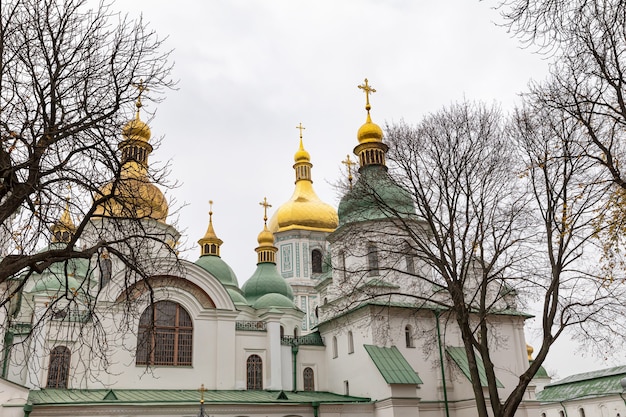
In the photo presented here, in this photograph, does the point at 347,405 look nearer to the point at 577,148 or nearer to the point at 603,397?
the point at 577,148

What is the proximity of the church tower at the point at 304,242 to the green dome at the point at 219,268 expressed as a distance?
726 cm

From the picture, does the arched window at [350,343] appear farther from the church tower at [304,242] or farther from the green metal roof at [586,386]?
the green metal roof at [586,386]

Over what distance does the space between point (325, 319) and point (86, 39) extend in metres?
21.2

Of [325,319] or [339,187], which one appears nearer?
[339,187]

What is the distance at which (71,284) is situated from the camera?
82.1 feet

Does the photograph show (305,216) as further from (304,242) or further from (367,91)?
(367,91)

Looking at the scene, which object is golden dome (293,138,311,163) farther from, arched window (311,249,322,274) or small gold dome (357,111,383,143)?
small gold dome (357,111,383,143)

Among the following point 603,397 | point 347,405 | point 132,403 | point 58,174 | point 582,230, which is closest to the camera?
point 58,174

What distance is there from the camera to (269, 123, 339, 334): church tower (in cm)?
3972

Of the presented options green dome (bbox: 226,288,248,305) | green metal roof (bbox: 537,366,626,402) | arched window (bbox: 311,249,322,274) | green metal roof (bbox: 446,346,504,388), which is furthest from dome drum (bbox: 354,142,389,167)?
green metal roof (bbox: 537,366,626,402)

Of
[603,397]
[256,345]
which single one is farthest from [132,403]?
[603,397]

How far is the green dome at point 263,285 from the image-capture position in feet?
111

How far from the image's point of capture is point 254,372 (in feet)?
85.0

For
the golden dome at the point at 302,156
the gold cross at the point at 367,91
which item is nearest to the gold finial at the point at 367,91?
the gold cross at the point at 367,91
